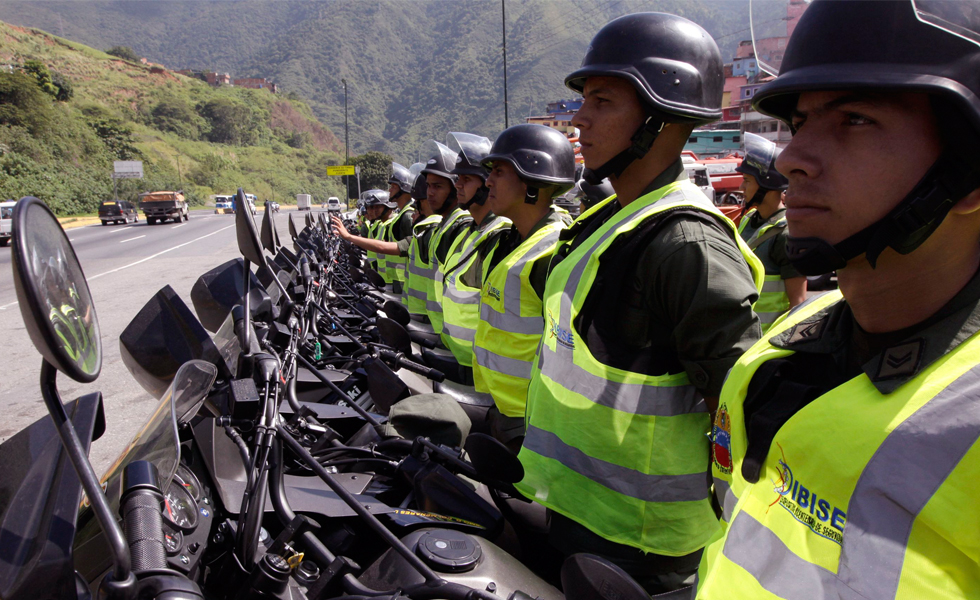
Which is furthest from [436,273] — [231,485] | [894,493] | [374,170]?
[374,170]

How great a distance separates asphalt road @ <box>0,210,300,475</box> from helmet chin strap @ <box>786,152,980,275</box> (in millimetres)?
1852

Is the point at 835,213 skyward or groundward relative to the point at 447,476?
skyward

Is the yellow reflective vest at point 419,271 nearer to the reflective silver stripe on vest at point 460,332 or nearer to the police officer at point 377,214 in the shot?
the reflective silver stripe on vest at point 460,332

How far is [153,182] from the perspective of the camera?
59531 millimetres

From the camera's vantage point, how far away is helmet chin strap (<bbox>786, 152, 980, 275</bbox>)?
101cm

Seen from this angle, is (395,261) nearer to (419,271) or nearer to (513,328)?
(419,271)

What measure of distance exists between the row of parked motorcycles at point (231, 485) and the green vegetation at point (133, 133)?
150 ft

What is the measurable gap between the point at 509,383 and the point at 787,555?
6.27ft

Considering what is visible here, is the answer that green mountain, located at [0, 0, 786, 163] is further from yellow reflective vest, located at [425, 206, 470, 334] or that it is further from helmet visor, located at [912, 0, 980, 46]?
helmet visor, located at [912, 0, 980, 46]

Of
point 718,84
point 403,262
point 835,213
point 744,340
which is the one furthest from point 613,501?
point 403,262

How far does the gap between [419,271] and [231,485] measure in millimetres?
4784

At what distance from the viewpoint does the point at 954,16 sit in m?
1.00

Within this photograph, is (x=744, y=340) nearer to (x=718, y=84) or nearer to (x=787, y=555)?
(x=787, y=555)

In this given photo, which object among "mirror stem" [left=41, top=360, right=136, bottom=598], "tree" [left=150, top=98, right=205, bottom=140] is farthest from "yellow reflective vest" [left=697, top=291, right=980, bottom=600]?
"tree" [left=150, top=98, right=205, bottom=140]
